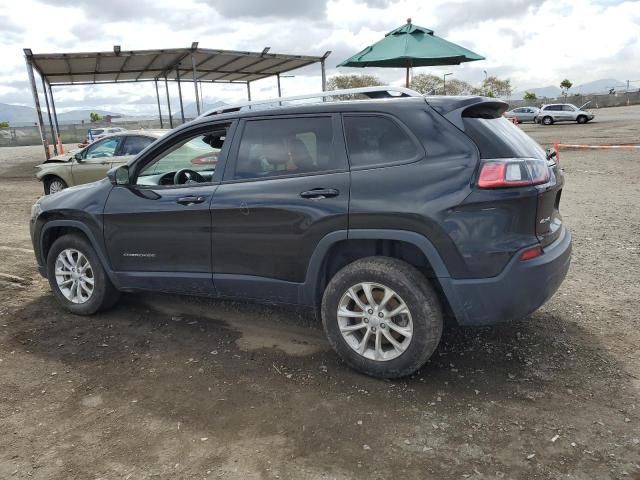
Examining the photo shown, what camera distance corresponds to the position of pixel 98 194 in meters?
4.21

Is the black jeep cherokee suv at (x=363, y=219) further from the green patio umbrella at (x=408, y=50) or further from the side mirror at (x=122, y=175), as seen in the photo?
the green patio umbrella at (x=408, y=50)

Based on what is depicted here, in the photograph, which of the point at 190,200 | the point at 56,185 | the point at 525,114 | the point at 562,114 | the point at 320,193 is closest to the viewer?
the point at 320,193

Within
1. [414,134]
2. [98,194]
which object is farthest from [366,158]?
[98,194]

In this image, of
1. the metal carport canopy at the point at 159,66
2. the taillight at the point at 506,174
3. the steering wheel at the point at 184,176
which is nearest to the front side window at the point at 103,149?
the metal carport canopy at the point at 159,66

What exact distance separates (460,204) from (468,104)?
2.23 feet

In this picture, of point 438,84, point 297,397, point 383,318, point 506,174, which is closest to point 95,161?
point 297,397

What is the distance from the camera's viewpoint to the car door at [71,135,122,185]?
9.92 m

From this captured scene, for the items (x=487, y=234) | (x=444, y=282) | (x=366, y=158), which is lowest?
(x=444, y=282)

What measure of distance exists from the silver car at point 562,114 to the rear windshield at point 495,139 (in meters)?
34.5

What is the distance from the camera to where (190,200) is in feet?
12.2

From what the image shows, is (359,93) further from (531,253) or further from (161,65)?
(161,65)

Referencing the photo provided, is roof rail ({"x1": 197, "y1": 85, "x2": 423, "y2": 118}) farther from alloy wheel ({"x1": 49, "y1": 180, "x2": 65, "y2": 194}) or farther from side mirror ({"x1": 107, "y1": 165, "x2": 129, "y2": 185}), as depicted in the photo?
alloy wheel ({"x1": 49, "y1": 180, "x2": 65, "y2": 194})

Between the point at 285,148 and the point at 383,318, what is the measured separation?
1336mm

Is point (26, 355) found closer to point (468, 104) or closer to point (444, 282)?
point (444, 282)
